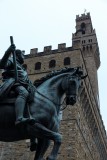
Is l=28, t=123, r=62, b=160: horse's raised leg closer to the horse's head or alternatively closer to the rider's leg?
the rider's leg

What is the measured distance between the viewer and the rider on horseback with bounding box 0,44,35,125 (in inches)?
175

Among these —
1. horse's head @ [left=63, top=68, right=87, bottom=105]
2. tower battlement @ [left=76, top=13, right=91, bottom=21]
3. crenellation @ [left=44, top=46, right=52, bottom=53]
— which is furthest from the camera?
tower battlement @ [left=76, top=13, right=91, bottom=21]

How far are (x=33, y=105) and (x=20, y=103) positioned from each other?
249 mm

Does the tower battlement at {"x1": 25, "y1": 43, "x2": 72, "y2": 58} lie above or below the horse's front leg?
above

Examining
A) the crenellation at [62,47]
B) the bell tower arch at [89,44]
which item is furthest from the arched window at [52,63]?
the bell tower arch at [89,44]

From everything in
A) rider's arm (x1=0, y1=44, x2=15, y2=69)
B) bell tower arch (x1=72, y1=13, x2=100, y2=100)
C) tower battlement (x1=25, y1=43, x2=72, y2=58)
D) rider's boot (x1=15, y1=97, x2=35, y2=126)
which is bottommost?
rider's boot (x1=15, y1=97, x2=35, y2=126)

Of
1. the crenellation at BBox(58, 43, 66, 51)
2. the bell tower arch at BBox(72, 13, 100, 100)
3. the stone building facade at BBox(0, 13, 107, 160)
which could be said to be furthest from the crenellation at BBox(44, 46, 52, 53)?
the bell tower arch at BBox(72, 13, 100, 100)

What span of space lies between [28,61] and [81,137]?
8.19 m

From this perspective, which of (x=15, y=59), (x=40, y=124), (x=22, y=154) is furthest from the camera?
(x=22, y=154)

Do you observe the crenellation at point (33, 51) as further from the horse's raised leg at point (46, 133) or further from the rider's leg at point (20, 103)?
the horse's raised leg at point (46, 133)

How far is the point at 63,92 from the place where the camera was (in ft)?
16.5

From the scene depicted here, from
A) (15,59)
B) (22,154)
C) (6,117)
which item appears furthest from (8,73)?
(22,154)

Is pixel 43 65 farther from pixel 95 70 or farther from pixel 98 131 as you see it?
pixel 95 70

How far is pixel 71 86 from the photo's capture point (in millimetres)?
4902
